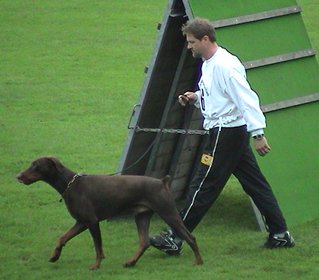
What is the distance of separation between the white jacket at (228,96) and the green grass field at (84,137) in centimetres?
113

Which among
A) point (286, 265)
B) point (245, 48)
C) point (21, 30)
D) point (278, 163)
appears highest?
point (21, 30)

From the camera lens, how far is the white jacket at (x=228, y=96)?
29.7 feet

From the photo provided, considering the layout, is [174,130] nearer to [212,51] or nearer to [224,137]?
[224,137]

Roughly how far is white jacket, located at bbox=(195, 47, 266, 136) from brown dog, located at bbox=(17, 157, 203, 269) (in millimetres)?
681

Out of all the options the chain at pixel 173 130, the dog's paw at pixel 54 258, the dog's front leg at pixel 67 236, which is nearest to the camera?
the dog's front leg at pixel 67 236

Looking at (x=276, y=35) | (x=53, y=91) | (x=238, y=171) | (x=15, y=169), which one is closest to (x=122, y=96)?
(x=53, y=91)

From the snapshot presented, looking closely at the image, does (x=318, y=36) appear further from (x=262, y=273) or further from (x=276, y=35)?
(x=262, y=273)

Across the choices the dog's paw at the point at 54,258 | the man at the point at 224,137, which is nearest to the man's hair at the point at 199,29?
the man at the point at 224,137

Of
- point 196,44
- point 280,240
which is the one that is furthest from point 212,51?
point 280,240

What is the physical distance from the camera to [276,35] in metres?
10.7

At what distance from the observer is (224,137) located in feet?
30.5

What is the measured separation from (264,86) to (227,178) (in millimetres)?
1394

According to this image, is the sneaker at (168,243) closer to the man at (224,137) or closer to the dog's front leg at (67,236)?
the man at (224,137)

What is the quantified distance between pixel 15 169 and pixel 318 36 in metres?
9.15
